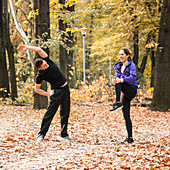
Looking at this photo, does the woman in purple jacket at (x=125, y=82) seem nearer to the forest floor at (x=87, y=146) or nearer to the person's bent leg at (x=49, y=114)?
the forest floor at (x=87, y=146)

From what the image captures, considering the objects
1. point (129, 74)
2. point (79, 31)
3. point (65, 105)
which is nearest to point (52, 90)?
point (65, 105)

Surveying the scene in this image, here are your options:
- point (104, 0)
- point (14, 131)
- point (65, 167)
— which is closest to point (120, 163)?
point (65, 167)

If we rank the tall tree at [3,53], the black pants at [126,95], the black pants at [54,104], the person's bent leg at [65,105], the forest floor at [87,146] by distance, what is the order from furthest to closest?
the tall tree at [3,53]
the person's bent leg at [65,105]
the black pants at [54,104]
the black pants at [126,95]
the forest floor at [87,146]

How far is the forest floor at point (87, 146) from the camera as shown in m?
4.22

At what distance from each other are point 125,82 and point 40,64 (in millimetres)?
1909

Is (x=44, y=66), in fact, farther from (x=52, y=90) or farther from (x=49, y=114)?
(x=49, y=114)

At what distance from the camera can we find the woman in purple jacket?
548 centimetres

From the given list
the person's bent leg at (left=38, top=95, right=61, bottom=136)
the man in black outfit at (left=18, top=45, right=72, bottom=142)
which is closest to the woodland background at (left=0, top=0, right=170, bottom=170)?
the person's bent leg at (left=38, top=95, right=61, bottom=136)

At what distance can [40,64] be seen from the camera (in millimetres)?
5301

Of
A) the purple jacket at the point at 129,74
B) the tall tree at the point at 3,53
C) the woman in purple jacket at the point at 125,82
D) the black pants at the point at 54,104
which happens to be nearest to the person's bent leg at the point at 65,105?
the black pants at the point at 54,104

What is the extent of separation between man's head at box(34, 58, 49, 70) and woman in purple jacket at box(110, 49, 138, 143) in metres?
1.55

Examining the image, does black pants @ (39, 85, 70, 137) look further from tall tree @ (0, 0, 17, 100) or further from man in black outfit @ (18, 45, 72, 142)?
tall tree @ (0, 0, 17, 100)

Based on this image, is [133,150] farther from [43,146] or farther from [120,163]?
[43,146]

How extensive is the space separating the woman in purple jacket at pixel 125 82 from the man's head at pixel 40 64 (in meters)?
1.55
